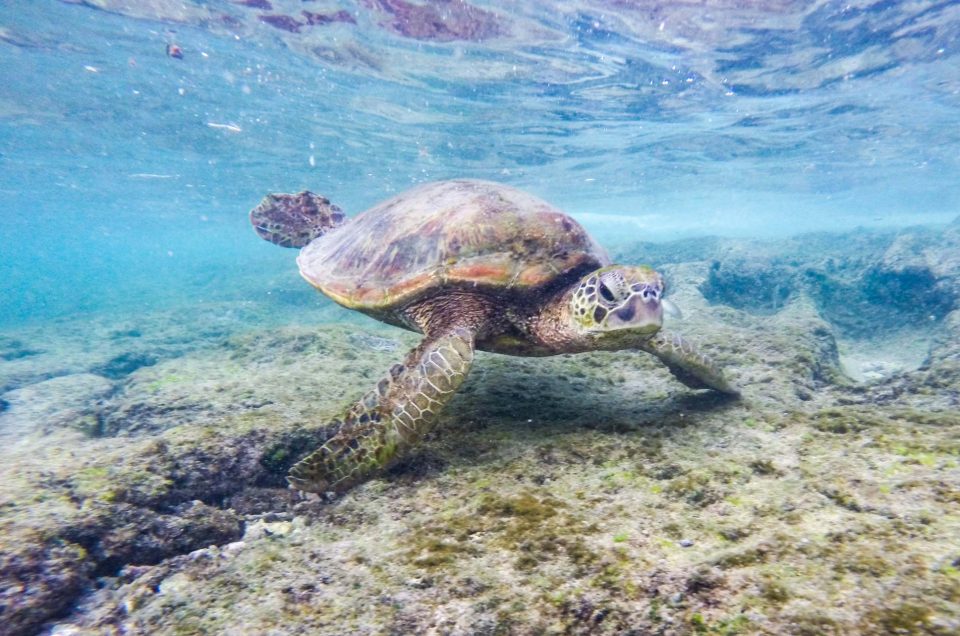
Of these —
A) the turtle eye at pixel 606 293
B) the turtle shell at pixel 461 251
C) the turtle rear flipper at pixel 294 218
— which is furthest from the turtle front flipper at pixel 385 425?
the turtle rear flipper at pixel 294 218

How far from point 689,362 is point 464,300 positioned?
196 cm

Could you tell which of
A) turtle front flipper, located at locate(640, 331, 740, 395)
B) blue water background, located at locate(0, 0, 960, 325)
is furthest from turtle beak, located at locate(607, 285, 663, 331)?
blue water background, located at locate(0, 0, 960, 325)

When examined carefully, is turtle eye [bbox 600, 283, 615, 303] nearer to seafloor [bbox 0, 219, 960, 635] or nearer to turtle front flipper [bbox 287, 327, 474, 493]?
seafloor [bbox 0, 219, 960, 635]

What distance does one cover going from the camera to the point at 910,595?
1.48m

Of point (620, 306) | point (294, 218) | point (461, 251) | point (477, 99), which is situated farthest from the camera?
point (477, 99)

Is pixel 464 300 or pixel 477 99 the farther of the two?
Answer: pixel 477 99

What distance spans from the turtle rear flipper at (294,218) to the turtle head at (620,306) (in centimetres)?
539

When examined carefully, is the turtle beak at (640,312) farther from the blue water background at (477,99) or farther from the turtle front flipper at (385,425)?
the blue water background at (477,99)

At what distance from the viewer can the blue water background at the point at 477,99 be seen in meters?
12.6

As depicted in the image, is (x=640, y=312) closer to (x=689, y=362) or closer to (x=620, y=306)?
(x=620, y=306)

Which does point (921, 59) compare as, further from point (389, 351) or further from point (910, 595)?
point (910, 595)

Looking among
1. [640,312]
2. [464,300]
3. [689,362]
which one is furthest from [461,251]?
[689,362]

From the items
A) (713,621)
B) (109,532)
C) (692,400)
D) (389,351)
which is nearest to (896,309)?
(692,400)

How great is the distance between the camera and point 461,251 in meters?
3.98
